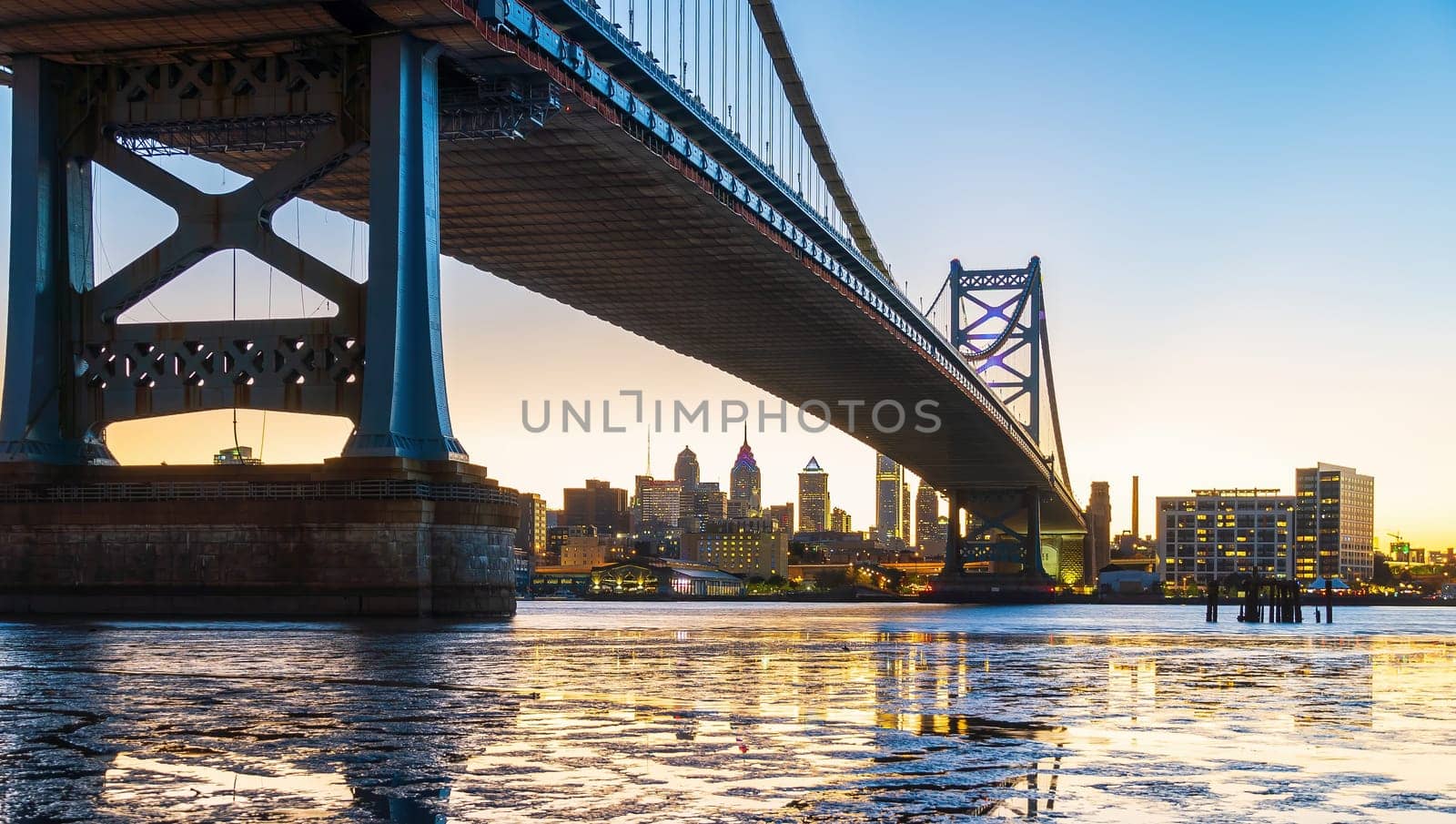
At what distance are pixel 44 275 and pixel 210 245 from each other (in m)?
3.45

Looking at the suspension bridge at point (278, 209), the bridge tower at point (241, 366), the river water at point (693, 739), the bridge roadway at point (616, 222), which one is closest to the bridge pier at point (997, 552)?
the bridge roadway at point (616, 222)

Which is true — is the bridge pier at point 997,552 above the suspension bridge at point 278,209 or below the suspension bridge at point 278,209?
below

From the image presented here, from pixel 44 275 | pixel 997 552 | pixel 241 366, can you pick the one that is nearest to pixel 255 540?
pixel 241 366

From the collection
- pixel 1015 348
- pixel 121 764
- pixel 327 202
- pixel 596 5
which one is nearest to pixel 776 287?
pixel 327 202

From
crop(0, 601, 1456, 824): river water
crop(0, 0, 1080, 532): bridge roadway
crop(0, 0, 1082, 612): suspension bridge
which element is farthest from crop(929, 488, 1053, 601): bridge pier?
crop(0, 601, 1456, 824): river water

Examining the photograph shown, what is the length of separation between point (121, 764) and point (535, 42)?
29.0 m

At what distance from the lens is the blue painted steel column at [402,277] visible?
33.1m

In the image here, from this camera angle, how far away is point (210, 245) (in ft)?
119

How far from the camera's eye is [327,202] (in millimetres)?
52812

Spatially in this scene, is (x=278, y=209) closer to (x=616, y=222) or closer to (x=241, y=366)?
(x=241, y=366)

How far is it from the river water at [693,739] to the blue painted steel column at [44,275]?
1517 centimetres

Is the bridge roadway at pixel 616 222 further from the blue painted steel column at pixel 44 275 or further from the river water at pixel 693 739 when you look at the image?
the river water at pixel 693 739

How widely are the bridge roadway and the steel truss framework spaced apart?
831 mm

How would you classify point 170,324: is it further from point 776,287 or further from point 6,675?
point 776,287
